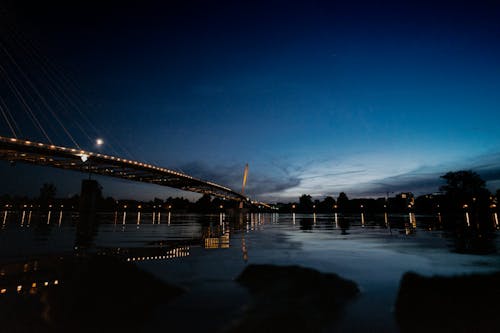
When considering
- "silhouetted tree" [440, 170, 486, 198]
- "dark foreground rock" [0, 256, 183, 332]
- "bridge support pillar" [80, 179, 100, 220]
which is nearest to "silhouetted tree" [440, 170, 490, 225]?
"silhouetted tree" [440, 170, 486, 198]

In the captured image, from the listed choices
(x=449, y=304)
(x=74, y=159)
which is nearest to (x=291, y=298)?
(x=449, y=304)

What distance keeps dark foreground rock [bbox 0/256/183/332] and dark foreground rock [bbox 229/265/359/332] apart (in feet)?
7.06

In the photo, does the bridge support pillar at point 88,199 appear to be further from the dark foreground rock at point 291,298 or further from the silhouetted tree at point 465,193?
the silhouetted tree at point 465,193

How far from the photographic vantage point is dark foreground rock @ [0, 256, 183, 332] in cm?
515

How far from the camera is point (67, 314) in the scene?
5.69 m

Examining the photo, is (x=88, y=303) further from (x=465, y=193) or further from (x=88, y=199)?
Answer: (x=465, y=193)

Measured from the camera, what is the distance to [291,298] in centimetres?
684

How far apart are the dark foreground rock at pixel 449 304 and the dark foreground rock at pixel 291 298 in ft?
4.43

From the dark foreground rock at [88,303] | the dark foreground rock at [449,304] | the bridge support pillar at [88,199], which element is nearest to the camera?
the dark foreground rock at [88,303]

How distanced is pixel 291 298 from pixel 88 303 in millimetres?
4826

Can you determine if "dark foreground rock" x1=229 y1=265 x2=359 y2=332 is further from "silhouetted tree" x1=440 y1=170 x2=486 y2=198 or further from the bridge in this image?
"silhouetted tree" x1=440 y1=170 x2=486 y2=198

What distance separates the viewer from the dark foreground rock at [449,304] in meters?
5.26

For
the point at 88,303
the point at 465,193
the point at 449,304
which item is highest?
the point at 465,193

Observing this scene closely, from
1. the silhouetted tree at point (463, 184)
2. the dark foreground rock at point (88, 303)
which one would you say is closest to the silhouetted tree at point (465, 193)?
the silhouetted tree at point (463, 184)
